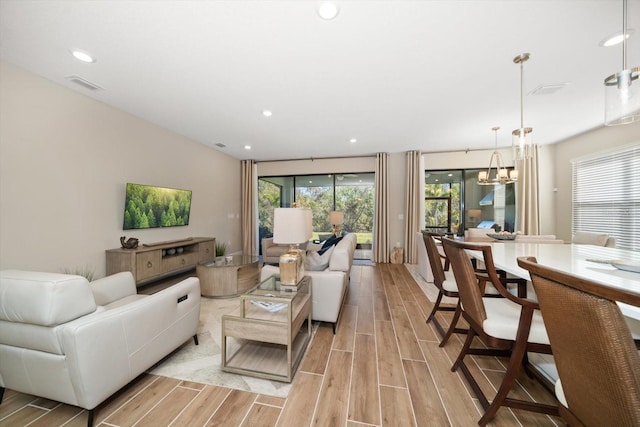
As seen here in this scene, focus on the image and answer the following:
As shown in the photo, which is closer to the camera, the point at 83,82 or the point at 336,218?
the point at 83,82

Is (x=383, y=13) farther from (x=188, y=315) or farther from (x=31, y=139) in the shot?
(x=31, y=139)

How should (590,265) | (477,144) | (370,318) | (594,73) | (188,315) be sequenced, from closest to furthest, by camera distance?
(590,265) < (188,315) < (594,73) < (370,318) < (477,144)

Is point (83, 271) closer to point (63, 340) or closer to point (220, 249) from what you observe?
point (63, 340)

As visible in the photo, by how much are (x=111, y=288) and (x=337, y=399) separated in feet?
6.88

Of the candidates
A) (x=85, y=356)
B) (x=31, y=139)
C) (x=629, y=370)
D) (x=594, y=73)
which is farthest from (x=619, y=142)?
(x=31, y=139)

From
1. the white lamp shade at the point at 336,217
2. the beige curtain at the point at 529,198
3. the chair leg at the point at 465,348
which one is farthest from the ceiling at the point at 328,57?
the white lamp shade at the point at 336,217

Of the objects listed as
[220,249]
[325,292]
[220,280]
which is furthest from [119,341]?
[220,249]

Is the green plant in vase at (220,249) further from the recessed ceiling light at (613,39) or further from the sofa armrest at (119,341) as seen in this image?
the recessed ceiling light at (613,39)

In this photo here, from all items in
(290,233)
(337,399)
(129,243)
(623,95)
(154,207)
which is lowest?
(337,399)

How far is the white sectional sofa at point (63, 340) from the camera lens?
1166 mm

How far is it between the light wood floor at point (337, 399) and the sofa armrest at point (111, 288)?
66 cm

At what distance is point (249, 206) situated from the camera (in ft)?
20.9

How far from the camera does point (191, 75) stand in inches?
94.4

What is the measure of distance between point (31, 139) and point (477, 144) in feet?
23.0
